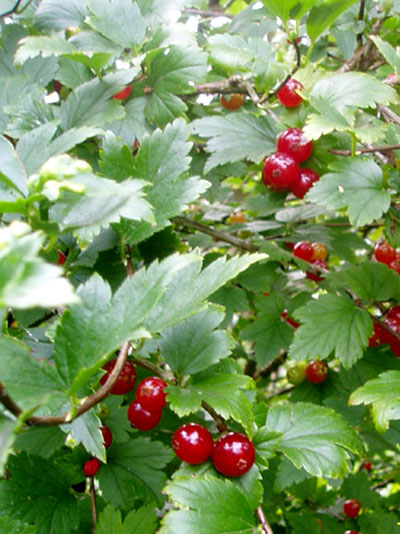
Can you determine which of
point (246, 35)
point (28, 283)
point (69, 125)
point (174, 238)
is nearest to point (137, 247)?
point (174, 238)

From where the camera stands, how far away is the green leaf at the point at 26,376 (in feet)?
2.42

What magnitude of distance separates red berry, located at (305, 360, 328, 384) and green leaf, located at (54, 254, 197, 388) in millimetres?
1068

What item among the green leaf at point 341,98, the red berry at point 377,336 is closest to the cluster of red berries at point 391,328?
the red berry at point 377,336

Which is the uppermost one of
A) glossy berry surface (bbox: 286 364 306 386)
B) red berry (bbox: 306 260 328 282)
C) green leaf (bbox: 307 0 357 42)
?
green leaf (bbox: 307 0 357 42)

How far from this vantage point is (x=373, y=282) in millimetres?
1480

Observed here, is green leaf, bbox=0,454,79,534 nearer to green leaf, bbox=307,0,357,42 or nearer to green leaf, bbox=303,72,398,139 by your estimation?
green leaf, bbox=303,72,398,139

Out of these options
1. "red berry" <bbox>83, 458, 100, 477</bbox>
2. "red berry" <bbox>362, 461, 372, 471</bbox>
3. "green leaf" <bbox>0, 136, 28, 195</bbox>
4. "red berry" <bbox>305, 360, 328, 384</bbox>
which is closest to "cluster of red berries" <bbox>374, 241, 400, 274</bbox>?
"red berry" <bbox>305, 360, 328, 384</bbox>

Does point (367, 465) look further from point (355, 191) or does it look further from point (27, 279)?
point (27, 279)

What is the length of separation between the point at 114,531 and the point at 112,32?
1197 mm

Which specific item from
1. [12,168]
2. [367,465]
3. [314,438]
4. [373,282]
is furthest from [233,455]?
[367,465]

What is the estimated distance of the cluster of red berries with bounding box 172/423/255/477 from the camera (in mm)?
919

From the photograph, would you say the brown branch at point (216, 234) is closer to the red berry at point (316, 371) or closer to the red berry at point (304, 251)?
the red berry at point (304, 251)

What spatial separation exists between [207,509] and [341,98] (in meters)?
1.03

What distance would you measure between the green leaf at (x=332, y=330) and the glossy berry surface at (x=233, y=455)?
1.68 ft
